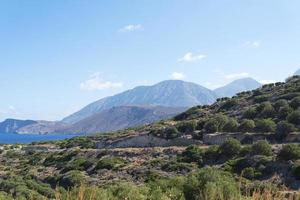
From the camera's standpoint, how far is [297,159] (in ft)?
98.0

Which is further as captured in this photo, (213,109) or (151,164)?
(213,109)

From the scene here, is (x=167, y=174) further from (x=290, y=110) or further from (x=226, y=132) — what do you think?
(x=290, y=110)

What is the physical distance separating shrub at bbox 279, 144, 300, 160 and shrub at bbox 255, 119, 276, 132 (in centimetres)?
1010

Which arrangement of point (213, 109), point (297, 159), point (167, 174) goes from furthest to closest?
point (213, 109)
point (167, 174)
point (297, 159)

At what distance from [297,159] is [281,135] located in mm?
9642

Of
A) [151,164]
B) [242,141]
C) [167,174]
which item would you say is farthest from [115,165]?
[242,141]

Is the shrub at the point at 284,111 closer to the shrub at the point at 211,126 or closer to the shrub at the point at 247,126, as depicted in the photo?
the shrub at the point at 247,126

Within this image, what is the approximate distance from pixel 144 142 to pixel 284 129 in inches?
707

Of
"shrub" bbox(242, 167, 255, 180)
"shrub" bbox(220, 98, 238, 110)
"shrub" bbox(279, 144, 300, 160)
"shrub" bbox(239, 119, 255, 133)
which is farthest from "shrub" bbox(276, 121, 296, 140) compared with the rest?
→ "shrub" bbox(220, 98, 238, 110)

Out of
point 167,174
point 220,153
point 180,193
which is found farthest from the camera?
point 220,153

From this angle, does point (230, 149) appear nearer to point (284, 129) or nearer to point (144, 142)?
point (284, 129)

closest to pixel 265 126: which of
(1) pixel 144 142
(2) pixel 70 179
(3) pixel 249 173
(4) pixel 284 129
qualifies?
(4) pixel 284 129

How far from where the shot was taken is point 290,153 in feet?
99.8

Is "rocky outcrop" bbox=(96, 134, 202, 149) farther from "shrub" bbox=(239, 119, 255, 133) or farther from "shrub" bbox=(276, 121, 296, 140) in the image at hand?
"shrub" bbox=(276, 121, 296, 140)
